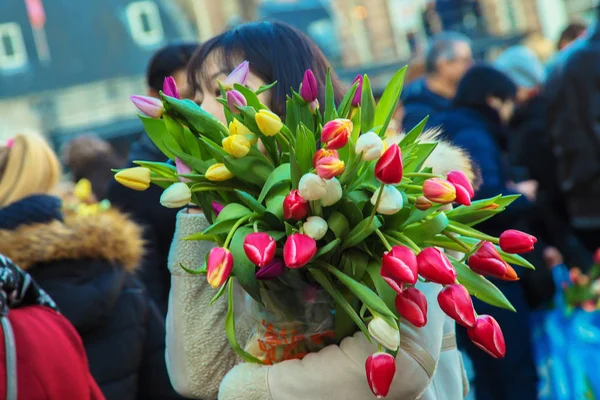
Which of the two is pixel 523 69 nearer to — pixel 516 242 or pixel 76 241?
pixel 76 241

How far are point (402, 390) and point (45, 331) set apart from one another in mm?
854

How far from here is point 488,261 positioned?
1465mm

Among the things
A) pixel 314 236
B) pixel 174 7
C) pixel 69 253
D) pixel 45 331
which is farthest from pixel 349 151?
pixel 174 7

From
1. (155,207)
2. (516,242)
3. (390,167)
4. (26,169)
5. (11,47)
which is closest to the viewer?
(390,167)

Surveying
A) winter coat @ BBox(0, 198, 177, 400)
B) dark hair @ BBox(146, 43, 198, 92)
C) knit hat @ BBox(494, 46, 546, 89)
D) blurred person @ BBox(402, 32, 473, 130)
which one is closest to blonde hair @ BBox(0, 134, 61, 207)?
winter coat @ BBox(0, 198, 177, 400)

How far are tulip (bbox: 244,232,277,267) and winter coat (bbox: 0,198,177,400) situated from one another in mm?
1229

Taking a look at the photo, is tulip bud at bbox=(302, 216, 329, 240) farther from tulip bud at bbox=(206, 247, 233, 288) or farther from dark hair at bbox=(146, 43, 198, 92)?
dark hair at bbox=(146, 43, 198, 92)

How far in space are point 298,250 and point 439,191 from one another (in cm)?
22

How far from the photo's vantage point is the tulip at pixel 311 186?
4.64ft

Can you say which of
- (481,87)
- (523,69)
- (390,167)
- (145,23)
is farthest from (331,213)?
(145,23)

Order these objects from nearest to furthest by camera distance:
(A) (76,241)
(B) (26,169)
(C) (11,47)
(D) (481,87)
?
(A) (76,241) → (B) (26,169) → (D) (481,87) → (C) (11,47)

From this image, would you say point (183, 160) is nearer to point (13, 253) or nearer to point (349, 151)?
point (349, 151)

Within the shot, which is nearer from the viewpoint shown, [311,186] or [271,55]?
[311,186]

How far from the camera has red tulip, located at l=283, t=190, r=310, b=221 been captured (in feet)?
4.67
